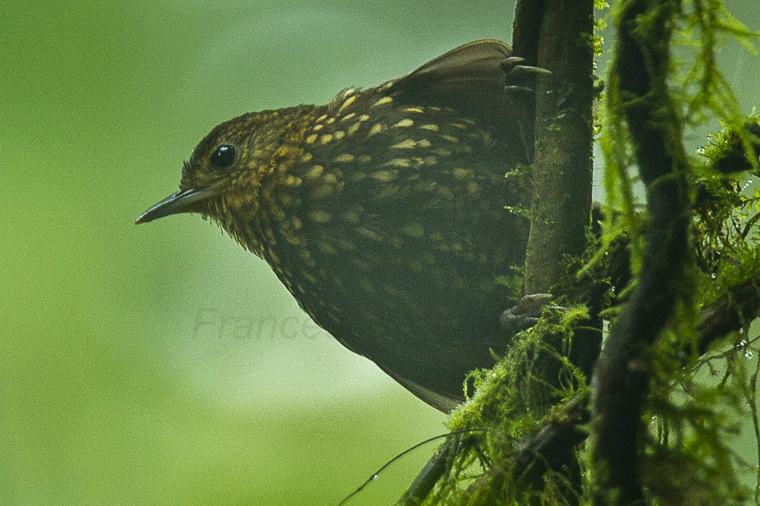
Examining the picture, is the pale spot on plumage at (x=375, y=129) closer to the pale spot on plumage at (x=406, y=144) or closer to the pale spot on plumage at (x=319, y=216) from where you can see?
the pale spot on plumage at (x=406, y=144)

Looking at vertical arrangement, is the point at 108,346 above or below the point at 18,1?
below

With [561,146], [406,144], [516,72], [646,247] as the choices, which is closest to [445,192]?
[406,144]

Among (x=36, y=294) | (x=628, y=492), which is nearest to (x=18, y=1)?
(x=36, y=294)

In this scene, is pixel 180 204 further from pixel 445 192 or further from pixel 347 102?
pixel 445 192

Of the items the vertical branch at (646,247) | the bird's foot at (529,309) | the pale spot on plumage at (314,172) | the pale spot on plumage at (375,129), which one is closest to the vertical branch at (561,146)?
the bird's foot at (529,309)

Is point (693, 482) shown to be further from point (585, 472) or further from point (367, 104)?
point (367, 104)

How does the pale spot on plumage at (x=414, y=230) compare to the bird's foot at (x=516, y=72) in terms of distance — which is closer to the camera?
the bird's foot at (x=516, y=72)

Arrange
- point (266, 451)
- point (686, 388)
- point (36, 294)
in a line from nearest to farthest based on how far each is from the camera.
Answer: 1. point (686, 388)
2. point (266, 451)
3. point (36, 294)
